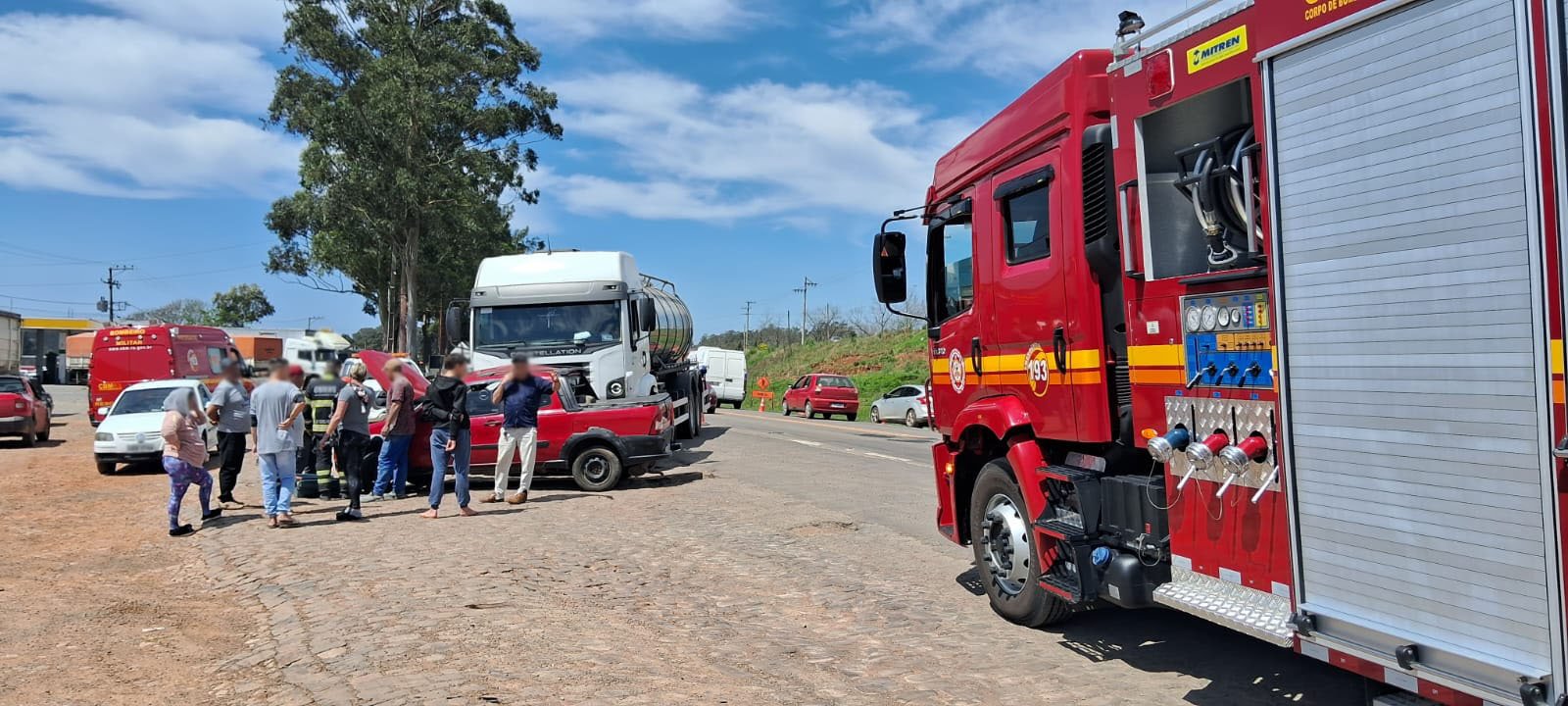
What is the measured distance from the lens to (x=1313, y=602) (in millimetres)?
3639

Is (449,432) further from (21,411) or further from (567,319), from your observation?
(21,411)

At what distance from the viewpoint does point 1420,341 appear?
316 cm

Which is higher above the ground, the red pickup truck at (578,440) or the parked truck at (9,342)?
the parked truck at (9,342)

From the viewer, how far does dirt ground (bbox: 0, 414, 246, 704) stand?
507 centimetres

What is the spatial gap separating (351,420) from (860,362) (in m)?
48.7

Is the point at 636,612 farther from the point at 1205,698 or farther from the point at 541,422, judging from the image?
the point at 541,422

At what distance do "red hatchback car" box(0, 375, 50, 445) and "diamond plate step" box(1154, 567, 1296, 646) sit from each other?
23841 millimetres

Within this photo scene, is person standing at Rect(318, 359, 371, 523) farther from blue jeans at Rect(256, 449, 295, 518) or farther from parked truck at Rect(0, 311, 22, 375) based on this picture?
parked truck at Rect(0, 311, 22, 375)

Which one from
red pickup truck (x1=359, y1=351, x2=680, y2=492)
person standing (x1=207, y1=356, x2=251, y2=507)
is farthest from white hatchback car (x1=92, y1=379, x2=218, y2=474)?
red pickup truck (x1=359, y1=351, x2=680, y2=492)

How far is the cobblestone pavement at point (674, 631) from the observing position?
486 centimetres

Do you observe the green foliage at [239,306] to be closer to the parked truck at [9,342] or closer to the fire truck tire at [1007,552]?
the parked truck at [9,342]

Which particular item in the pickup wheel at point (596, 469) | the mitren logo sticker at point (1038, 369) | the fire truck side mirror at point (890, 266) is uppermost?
the fire truck side mirror at point (890, 266)

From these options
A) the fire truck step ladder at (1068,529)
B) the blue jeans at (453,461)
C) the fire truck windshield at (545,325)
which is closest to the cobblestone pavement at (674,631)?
the fire truck step ladder at (1068,529)

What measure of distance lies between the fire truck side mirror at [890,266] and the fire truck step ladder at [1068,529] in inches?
76.8
